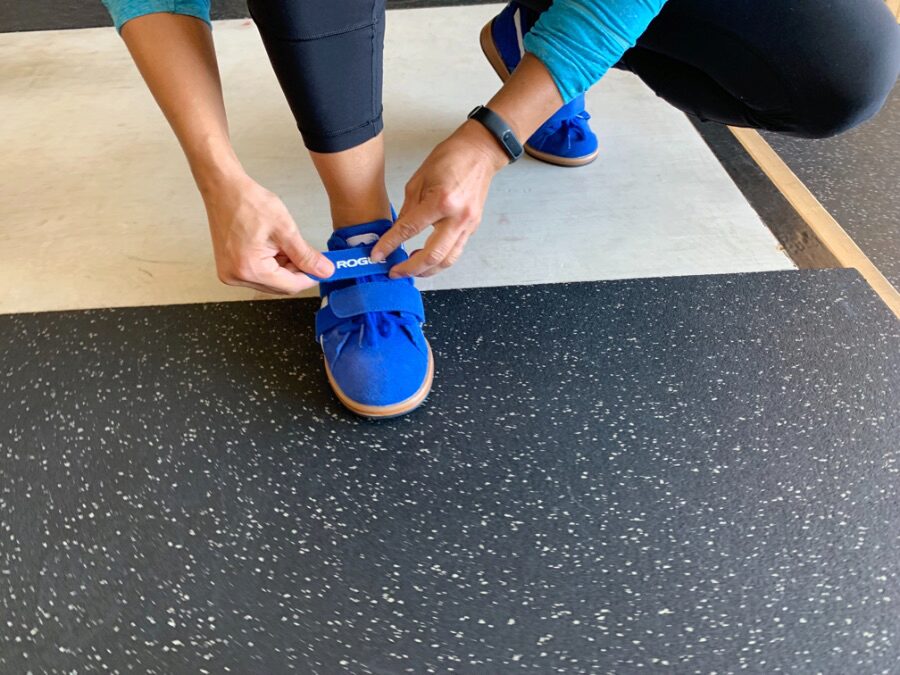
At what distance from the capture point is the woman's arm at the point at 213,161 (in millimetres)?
689

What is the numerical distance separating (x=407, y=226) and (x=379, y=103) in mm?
148

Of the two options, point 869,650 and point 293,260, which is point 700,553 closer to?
point 869,650

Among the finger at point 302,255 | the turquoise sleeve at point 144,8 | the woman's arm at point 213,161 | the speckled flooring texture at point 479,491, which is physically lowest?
the speckled flooring texture at point 479,491

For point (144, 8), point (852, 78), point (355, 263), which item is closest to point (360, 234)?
point (355, 263)

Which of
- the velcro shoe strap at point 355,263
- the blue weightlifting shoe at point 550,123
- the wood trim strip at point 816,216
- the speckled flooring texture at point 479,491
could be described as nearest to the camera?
the speckled flooring texture at point 479,491

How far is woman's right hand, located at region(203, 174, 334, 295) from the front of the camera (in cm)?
69

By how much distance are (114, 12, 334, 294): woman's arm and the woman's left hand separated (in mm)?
116

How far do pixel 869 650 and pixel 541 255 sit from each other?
602mm

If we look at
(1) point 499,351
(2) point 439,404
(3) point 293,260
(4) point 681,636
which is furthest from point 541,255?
(4) point 681,636

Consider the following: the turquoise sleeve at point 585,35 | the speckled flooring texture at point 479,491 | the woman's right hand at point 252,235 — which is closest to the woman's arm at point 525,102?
the turquoise sleeve at point 585,35

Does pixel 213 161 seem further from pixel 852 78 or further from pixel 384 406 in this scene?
pixel 852 78

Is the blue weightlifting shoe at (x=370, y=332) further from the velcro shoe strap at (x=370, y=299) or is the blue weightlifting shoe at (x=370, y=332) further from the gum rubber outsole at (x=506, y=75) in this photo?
the gum rubber outsole at (x=506, y=75)

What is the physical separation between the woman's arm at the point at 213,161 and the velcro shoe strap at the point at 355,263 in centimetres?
5

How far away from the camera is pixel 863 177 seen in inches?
44.8
